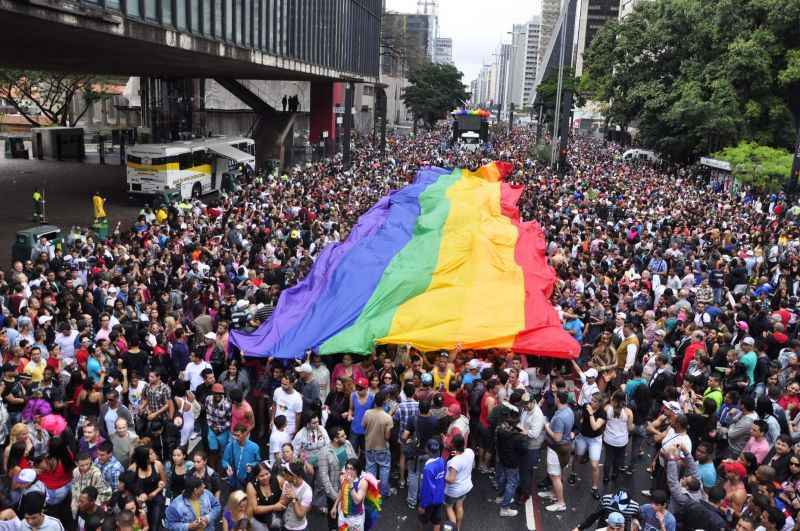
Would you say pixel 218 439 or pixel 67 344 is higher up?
pixel 67 344

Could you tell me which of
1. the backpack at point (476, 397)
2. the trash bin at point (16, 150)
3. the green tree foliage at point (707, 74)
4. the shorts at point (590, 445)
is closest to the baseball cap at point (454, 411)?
the backpack at point (476, 397)

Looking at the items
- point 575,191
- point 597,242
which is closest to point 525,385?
point 597,242

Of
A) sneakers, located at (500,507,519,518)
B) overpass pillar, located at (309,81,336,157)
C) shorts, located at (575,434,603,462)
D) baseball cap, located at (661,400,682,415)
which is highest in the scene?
overpass pillar, located at (309,81,336,157)

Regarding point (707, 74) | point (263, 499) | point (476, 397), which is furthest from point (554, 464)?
point (707, 74)

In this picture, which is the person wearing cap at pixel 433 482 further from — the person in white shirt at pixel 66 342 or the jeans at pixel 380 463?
the person in white shirt at pixel 66 342

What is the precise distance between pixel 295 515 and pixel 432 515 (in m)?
1.45

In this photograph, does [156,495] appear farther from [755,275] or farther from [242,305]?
[755,275]

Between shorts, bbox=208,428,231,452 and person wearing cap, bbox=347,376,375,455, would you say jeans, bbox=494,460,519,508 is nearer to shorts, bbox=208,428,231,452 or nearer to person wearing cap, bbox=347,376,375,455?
person wearing cap, bbox=347,376,375,455

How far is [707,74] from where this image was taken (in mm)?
36531

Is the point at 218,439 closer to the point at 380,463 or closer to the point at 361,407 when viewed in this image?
the point at 361,407

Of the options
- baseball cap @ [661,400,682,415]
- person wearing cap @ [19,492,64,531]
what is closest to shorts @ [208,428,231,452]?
person wearing cap @ [19,492,64,531]

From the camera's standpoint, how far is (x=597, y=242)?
53.2 feet

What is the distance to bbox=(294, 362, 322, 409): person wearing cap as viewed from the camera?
8094 mm

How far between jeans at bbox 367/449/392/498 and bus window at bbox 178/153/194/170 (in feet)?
69.0
